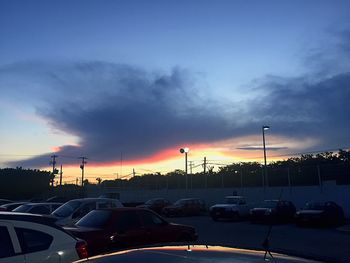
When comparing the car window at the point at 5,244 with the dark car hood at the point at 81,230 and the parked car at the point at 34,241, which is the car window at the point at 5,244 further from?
the dark car hood at the point at 81,230

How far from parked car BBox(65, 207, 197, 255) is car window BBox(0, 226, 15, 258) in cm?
439

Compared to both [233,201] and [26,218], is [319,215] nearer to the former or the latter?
[233,201]

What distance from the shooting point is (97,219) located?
39.3 feet

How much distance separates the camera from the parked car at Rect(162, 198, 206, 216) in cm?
3994

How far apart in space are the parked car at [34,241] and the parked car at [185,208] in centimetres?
3277

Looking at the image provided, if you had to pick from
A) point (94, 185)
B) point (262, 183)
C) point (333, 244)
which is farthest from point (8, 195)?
point (333, 244)

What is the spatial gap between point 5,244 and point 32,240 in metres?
0.46

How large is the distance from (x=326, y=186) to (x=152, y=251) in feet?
117

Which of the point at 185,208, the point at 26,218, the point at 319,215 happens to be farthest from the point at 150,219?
the point at 185,208

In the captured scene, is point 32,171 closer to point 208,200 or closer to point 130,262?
point 208,200

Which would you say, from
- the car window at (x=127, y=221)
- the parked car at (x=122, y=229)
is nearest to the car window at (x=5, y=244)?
the parked car at (x=122, y=229)

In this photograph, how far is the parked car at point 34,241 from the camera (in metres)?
6.36

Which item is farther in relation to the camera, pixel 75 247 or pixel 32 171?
pixel 32 171

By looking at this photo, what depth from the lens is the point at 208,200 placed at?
155ft
